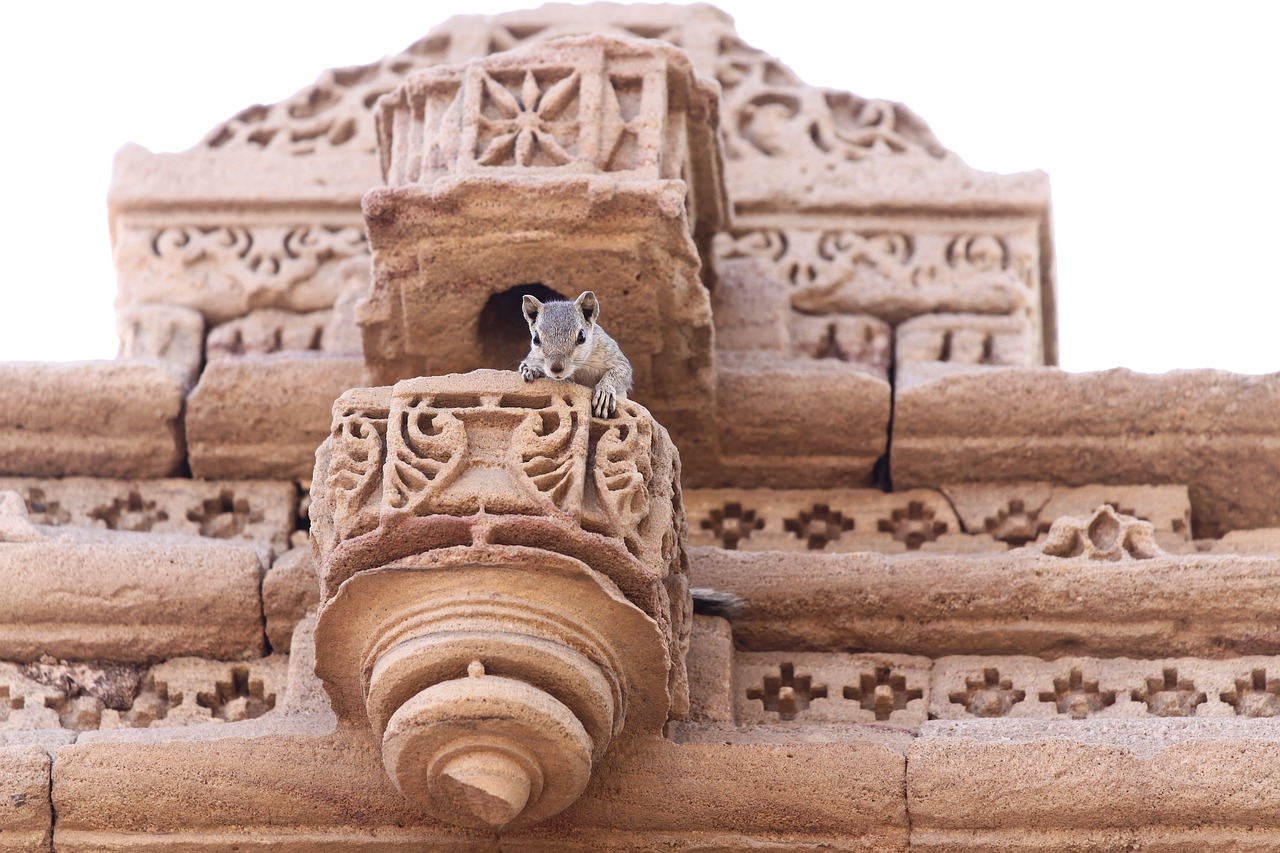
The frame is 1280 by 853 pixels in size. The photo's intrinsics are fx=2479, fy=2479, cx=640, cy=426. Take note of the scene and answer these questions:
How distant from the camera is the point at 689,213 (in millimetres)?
7188

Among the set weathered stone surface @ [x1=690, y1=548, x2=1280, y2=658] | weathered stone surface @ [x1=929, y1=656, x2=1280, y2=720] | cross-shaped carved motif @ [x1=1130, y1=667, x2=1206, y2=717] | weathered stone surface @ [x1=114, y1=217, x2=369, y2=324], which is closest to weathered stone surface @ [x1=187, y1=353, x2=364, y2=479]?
weathered stone surface @ [x1=114, y1=217, x2=369, y2=324]

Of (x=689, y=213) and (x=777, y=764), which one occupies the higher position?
(x=689, y=213)

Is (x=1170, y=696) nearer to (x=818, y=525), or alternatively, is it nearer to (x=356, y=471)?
(x=818, y=525)

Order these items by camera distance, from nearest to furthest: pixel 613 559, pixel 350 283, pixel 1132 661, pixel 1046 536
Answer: pixel 613 559 → pixel 1132 661 → pixel 1046 536 → pixel 350 283

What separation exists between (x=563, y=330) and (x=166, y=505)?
1563 mm

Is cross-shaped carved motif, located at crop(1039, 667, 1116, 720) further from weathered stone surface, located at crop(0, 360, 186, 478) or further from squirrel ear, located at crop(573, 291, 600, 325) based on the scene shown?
weathered stone surface, located at crop(0, 360, 186, 478)

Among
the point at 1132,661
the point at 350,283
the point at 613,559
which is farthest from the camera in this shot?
the point at 350,283

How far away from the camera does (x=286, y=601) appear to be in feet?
21.3

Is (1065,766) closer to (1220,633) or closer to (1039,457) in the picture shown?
(1220,633)

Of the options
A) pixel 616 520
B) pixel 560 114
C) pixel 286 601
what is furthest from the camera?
pixel 560 114

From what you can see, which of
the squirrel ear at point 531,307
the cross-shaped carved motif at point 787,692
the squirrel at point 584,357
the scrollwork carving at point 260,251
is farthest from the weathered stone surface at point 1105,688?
the scrollwork carving at point 260,251

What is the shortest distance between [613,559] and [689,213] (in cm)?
184

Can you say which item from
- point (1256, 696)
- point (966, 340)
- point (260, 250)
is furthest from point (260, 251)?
point (1256, 696)

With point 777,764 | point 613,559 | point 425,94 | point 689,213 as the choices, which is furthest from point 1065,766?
point 425,94
